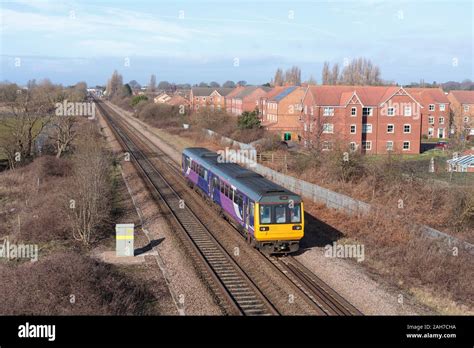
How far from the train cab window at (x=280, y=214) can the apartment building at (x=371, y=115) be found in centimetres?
3875

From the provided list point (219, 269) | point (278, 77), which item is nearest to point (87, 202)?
point (219, 269)

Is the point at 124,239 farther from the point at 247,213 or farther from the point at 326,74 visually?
the point at 326,74

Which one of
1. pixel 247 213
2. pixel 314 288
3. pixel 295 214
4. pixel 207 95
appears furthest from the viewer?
pixel 207 95

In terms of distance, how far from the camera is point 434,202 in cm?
2194

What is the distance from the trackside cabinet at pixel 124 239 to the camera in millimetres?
16984

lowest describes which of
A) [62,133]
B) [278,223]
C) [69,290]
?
[69,290]

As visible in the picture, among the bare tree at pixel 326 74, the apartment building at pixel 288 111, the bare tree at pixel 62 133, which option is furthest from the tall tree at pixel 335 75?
the bare tree at pixel 62 133

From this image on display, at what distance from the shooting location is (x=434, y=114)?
78.6 meters

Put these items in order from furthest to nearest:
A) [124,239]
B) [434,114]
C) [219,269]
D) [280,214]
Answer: [434,114] < [124,239] < [280,214] < [219,269]

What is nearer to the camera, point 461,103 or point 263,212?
point 263,212

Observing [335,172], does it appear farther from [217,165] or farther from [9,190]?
[9,190]

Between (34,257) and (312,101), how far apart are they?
4345cm

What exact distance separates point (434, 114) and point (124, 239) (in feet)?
233

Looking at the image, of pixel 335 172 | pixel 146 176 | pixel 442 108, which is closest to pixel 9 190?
pixel 146 176
